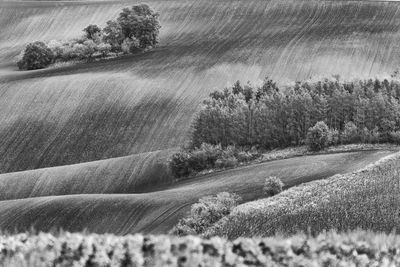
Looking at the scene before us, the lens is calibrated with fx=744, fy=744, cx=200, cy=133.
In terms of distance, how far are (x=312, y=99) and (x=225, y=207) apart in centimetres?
1480

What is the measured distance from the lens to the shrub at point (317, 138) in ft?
103

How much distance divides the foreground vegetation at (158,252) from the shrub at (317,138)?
2209 cm

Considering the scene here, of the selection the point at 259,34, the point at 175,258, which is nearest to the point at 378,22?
the point at 259,34

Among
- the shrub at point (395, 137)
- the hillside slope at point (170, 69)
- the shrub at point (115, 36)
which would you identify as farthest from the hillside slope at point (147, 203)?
the shrub at point (115, 36)

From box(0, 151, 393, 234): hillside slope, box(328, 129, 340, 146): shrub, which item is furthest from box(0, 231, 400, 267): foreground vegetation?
box(328, 129, 340, 146): shrub

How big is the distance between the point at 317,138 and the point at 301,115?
369cm

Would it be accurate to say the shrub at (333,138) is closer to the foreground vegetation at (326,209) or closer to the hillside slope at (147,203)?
the hillside slope at (147,203)

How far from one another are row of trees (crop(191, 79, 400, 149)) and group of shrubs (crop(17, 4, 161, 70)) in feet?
87.6

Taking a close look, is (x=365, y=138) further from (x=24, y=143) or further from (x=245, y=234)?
(x=24, y=143)

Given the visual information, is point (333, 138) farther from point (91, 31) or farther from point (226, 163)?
point (91, 31)

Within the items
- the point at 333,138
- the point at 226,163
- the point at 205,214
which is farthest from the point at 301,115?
the point at 205,214

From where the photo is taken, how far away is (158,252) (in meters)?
8.90

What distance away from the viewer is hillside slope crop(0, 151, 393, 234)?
2383 centimetres

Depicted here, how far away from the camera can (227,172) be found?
2978 cm
